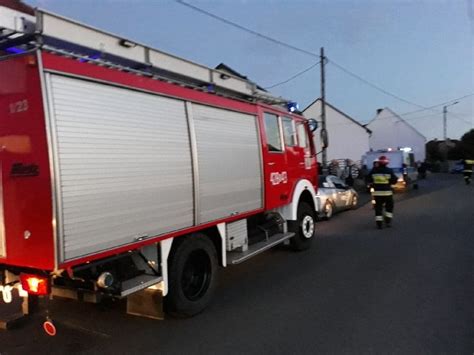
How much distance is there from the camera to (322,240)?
9867 millimetres

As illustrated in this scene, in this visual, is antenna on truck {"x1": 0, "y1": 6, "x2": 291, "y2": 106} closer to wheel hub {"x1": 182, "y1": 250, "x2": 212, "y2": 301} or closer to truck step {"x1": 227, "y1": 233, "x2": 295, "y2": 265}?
wheel hub {"x1": 182, "y1": 250, "x2": 212, "y2": 301}

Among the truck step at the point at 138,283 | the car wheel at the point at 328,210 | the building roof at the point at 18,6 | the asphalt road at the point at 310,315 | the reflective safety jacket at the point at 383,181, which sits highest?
the building roof at the point at 18,6

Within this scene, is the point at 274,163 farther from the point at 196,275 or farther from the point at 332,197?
the point at 332,197

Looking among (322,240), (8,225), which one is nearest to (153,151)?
(8,225)

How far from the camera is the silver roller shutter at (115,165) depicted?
3.69 m

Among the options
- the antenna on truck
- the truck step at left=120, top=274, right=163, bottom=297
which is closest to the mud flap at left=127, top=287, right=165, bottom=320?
the truck step at left=120, top=274, right=163, bottom=297

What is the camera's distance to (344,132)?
49.1 metres

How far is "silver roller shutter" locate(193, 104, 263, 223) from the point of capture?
17.9ft

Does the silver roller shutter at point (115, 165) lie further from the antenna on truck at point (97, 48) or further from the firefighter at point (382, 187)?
the firefighter at point (382, 187)

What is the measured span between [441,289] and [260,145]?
3.22 metres

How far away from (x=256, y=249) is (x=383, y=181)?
5.56m

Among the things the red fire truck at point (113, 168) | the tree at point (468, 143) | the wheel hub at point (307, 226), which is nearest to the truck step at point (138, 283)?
the red fire truck at point (113, 168)

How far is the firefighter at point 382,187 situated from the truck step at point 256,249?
13.5 feet

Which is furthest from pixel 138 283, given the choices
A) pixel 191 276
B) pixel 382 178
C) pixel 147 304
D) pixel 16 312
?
A: pixel 382 178
